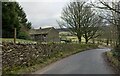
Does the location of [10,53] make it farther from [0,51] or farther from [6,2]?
[6,2]

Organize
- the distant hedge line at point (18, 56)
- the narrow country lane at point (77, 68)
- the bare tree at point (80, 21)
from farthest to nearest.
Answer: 1. the bare tree at point (80, 21)
2. the narrow country lane at point (77, 68)
3. the distant hedge line at point (18, 56)

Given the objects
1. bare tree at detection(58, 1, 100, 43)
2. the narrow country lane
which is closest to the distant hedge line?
the narrow country lane

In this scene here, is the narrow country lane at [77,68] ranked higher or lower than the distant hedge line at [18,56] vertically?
lower

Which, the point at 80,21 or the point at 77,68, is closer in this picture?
the point at 77,68

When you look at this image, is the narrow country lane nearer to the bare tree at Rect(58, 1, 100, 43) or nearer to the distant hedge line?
the distant hedge line

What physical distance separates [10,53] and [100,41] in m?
67.1

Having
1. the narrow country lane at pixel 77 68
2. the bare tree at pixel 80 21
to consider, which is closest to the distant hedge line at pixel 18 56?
the narrow country lane at pixel 77 68

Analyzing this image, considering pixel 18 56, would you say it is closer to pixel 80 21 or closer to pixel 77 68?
pixel 77 68

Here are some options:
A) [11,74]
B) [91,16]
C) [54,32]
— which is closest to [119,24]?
[11,74]

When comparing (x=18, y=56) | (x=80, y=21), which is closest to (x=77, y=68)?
(x=18, y=56)

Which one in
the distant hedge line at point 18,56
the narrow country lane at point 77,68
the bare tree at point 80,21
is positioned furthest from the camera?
the bare tree at point 80,21

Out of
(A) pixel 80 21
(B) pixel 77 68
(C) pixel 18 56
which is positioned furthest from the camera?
(A) pixel 80 21

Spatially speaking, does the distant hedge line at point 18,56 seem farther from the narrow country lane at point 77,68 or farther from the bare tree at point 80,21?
the bare tree at point 80,21

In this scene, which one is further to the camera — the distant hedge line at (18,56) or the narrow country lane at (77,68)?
the narrow country lane at (77,68)
